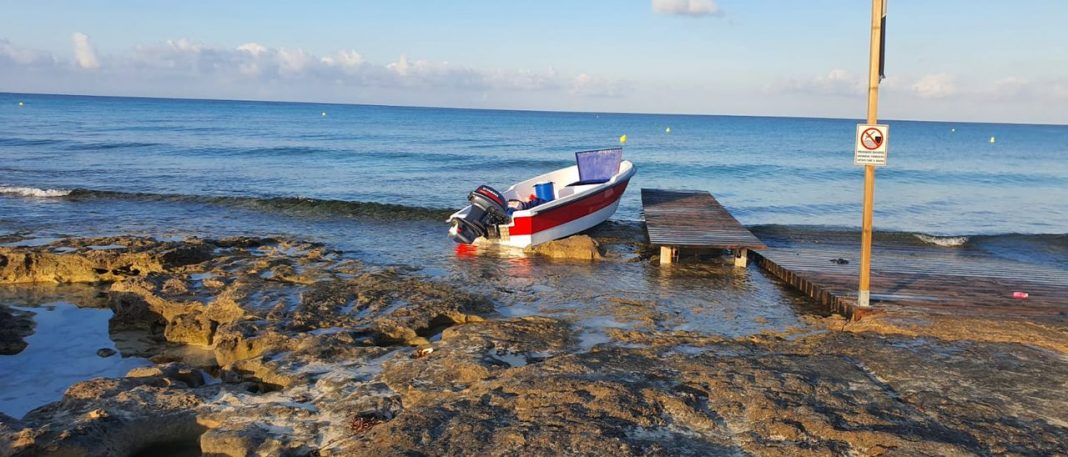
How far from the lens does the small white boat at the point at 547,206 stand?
13812 millimetres

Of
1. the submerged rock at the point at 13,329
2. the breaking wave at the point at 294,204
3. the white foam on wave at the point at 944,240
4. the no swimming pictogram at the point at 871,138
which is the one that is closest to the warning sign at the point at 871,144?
the no swimming pictogram at the point at 871,138

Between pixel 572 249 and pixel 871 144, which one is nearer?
pixel 871 144

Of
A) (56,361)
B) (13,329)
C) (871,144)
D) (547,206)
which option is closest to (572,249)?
(547,206)

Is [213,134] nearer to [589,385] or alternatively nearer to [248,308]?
[248,308]

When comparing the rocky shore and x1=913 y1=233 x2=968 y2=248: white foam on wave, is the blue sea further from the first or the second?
the rocky shore

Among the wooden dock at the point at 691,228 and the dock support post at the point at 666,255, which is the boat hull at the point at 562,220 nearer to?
the wooden dock at the point at 691,228

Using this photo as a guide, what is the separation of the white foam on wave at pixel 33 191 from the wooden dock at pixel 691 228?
16.2m

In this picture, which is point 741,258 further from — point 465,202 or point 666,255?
point 465,202

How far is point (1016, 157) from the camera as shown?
176 feet

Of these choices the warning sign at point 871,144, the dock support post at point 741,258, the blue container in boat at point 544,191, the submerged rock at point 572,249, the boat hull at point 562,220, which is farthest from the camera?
the blue container in boat at point 544,191

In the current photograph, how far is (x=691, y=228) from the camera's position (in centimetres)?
1416

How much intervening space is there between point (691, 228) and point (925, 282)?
4586 mm

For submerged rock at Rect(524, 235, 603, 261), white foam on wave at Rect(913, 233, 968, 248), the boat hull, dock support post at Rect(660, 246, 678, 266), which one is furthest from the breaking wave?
white foam on wave at Rect(913, 233, 968, 248)

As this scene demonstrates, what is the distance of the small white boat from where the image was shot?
1381 centimetres
